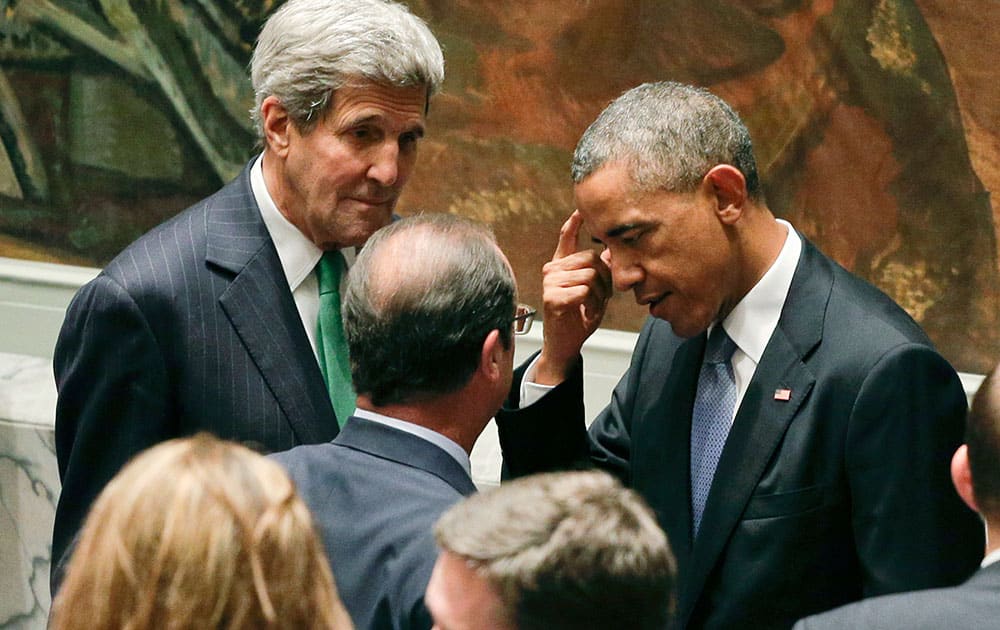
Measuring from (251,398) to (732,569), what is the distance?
1.24 meters

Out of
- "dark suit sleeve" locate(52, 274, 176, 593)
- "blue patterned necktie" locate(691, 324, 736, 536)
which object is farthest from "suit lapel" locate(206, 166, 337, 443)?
"blue patterned necktie" locate(691, 324, 736, 536)

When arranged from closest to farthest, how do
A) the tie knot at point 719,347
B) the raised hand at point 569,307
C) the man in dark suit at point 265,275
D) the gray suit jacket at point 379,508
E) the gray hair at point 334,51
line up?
the gray suit jacket at point 379,508 < the man in dark suit at point 265,275 < the tie knot at point 719,347 < the gray hair at point 334,51 < the raised hand at point 569,307

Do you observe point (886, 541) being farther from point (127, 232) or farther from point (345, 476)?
point (127, 232)

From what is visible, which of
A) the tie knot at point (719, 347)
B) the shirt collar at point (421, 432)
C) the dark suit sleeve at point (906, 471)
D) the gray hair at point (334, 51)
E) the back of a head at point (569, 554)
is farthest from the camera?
the gray hair at point (334, 51)

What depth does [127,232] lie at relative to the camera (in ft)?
21.6

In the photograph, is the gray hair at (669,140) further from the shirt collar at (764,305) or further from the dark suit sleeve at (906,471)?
the dark suit sleeve at (906,471)

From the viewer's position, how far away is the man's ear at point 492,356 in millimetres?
2881

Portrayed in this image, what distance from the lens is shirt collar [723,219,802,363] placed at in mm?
3342

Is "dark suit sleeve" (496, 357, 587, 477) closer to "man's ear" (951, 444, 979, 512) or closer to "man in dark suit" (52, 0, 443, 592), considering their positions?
"man in dark suit" (52, 0, 443, 592)

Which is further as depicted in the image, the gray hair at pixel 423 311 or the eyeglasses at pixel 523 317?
the eyeglasses at pixel 523 317

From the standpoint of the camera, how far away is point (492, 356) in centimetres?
290

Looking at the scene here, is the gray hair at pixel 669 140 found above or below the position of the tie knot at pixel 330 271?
above

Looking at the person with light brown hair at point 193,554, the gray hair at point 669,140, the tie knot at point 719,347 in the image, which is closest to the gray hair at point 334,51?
the gray hair at point 669,140

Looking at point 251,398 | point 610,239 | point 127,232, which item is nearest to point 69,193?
point 127,232
